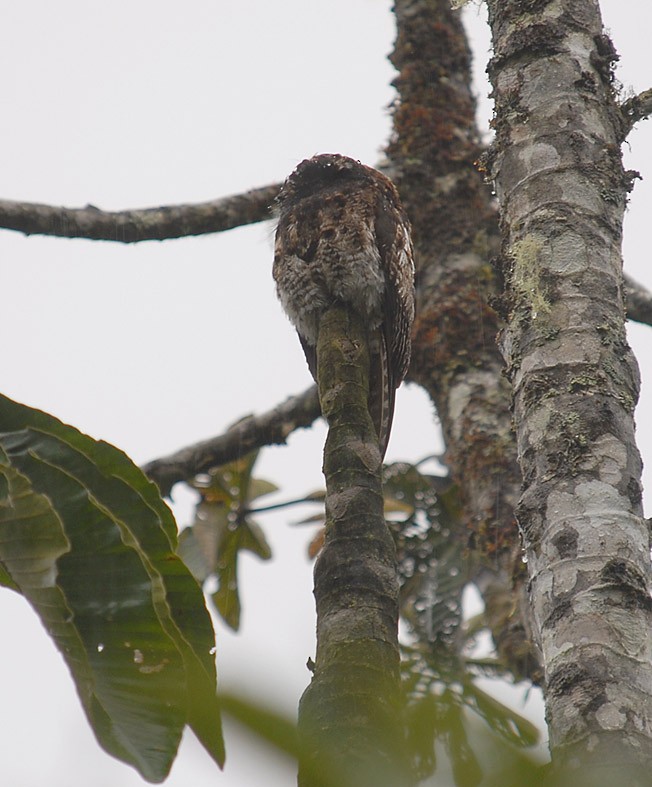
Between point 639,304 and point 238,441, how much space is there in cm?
240

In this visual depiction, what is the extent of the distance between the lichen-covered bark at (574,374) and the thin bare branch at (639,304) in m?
3.07

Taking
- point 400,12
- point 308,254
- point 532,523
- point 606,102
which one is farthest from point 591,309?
point 400,12

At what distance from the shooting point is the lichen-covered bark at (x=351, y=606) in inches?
25.8

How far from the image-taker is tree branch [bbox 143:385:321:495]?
5.34 metres

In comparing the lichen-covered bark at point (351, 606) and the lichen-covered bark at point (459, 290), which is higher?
the lichen-covered bark at point (459, 290)

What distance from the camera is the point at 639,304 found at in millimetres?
5797

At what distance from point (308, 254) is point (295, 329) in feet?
1.32

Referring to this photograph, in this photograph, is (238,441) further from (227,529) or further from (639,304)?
(639,304)

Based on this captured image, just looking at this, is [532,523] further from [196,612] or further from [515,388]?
[196,612]

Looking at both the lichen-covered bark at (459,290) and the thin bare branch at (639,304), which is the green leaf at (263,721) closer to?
the lichen-covered bark at (459,290)

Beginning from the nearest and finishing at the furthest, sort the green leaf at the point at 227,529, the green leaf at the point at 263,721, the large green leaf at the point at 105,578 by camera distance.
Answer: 1. the green leaf at the point at 263,721
2. the large green leaf at the point at 105,578
3. the green leaf at the point at 227,529

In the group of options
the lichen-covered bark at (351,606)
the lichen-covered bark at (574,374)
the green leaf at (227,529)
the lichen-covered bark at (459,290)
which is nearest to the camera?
the lichen-covered bark at (351,606)

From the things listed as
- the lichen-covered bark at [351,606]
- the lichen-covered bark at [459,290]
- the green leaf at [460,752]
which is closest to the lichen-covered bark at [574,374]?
the lichen-covered bark at [351,606]

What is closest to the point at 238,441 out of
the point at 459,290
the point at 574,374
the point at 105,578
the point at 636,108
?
the point at 459,290
